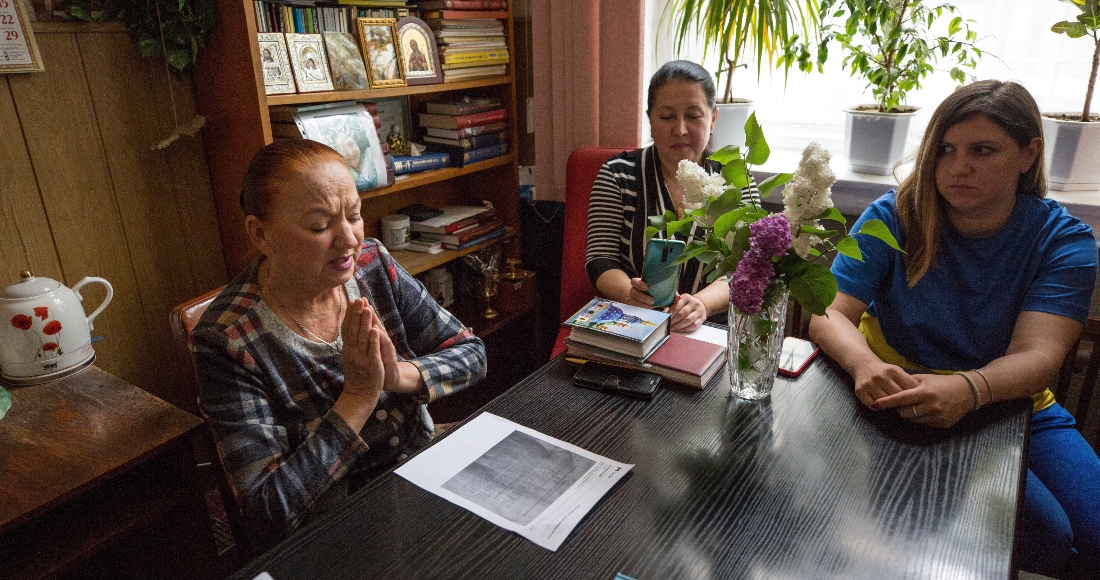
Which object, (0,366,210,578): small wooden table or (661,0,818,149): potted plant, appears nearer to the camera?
(0,366,210,578): small wooden table

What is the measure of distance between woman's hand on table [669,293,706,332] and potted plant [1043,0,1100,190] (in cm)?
114

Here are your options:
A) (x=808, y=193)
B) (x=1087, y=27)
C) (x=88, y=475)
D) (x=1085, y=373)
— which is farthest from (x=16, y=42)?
(x=1087, y=27)

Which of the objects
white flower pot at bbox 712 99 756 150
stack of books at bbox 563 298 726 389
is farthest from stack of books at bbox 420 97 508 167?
stack of books at bbox 563 298 726 389

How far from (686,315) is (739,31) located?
112 centimetres

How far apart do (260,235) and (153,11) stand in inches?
32.9

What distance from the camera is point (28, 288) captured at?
4.55ft

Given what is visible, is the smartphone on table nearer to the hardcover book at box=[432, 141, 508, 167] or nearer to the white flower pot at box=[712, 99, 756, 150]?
the white flower pot at box=[712, 99, 756, 150]

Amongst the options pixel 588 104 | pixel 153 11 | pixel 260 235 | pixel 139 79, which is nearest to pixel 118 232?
pixel 139 79

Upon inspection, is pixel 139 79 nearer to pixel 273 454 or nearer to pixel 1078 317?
pixel 273 454

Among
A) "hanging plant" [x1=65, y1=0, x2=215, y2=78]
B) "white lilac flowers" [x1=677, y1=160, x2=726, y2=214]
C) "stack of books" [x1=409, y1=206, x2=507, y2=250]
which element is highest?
"hanging plant" [x1=65, y1=0, x2=215, y2=78]

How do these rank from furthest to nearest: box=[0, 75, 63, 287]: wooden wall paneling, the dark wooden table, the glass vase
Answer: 1. box=[0, 75, 63, 287]: wooden wall paneling
2. the glass vase
3. the dark wooden table

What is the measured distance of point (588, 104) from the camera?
2330 mm

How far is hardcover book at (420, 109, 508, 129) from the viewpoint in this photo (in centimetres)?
230

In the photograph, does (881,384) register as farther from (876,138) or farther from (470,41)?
(470,41)
